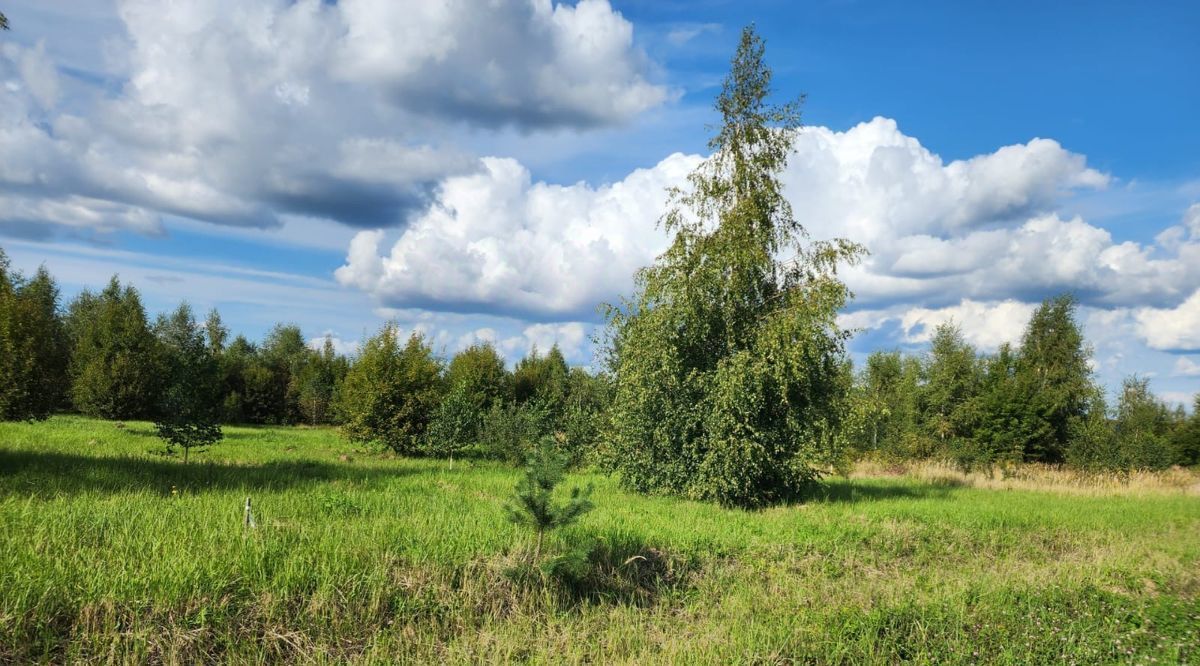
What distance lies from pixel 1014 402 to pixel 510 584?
47.8 meters

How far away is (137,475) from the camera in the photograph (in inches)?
507

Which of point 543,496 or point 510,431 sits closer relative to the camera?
point 543,496

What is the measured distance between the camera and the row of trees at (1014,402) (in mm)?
43438

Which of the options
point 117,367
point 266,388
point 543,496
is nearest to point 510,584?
point 543,496

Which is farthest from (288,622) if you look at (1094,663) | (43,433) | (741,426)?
(43,433)

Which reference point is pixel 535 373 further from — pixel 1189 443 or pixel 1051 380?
pixel 1189 443

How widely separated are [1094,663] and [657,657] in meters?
5.14

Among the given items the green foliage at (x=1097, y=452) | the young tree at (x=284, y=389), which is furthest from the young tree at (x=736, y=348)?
the young tree at (x=284, y=389)

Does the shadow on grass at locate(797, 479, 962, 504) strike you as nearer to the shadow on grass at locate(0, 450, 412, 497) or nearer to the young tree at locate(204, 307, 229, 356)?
the shadow on grass at locate(0, 450, 412, 497)

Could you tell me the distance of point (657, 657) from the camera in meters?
6.75

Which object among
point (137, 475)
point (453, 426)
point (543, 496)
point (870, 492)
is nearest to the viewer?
point (543, 496)

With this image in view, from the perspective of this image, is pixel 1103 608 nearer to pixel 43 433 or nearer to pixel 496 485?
pixel 496 485

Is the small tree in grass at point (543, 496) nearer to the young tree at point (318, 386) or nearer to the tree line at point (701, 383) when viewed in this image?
the tree line at point (701, 383)

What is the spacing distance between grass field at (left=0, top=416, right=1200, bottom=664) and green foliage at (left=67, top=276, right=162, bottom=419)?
29.2m
